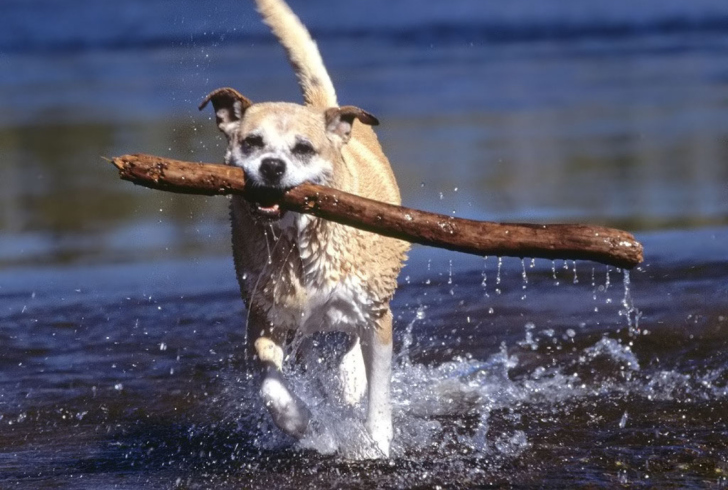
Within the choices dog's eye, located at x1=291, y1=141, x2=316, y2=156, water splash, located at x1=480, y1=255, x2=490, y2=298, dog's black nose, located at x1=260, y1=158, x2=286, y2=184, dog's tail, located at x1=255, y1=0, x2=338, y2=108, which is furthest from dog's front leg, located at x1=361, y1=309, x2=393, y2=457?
water splash, located at x1=480, y1=255, x2=490, y2=298

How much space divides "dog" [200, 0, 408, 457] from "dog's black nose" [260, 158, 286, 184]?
7cm

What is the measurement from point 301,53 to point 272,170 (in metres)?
2.40

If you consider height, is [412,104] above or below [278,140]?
above

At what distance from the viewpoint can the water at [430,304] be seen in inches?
252

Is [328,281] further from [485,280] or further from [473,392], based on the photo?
[485,280]

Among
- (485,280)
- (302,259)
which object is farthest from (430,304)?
(302,259)

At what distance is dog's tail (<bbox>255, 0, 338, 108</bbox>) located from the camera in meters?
7.88

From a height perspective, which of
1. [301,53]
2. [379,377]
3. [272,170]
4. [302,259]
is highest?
[301,53]

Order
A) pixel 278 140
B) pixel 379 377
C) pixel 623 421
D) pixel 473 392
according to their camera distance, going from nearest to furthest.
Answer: pixel 278 140 → pixel 379 377 → pixel 623 421 → pixel 473 392

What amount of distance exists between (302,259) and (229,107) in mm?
846

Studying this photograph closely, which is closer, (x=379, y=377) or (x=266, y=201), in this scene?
(x=266, y=201)

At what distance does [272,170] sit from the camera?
223 inches

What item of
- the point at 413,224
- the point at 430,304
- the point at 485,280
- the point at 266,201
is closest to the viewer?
the point at 413,224

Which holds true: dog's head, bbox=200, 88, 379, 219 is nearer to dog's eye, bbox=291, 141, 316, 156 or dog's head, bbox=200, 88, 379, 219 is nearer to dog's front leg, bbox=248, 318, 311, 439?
dog's eye, bbox=291, 141, 316, 156
